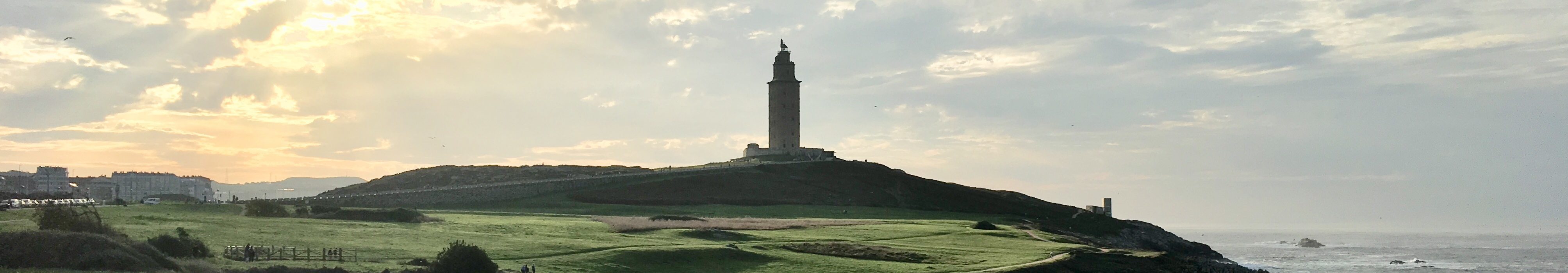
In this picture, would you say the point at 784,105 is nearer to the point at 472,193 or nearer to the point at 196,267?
the point at 472,193

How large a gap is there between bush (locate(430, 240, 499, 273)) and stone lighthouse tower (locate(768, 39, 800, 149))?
9540 centimetres

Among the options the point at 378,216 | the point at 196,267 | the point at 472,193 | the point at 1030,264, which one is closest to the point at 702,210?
the point at 472,193

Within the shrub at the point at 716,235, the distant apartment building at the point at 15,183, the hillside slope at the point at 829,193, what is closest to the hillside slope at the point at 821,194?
the hillside slope at the point at 829,193

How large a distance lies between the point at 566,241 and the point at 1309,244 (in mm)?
128136

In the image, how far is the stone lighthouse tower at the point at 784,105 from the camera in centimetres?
13712

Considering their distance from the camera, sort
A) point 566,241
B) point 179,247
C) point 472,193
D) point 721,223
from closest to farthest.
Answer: point 179,247
point 566,241
point 721,223
point 472,193

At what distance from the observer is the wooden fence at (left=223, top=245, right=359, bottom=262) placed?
44312mm

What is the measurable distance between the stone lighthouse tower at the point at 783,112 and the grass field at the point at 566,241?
60.4 meters

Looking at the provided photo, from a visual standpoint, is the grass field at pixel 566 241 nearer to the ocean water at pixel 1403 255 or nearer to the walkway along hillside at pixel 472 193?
the walkway along hillside at pixel 472 193

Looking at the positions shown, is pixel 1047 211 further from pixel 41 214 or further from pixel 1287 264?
pixel 41 214

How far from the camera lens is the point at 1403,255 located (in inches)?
5148

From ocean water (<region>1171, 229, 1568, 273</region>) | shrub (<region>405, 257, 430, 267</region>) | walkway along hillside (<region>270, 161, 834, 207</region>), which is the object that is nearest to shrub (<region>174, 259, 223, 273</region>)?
shrub (<region>405, 257, 430, 267</region>)

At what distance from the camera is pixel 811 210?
9700 cm

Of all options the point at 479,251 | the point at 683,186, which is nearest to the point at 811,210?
the point at 683,186
